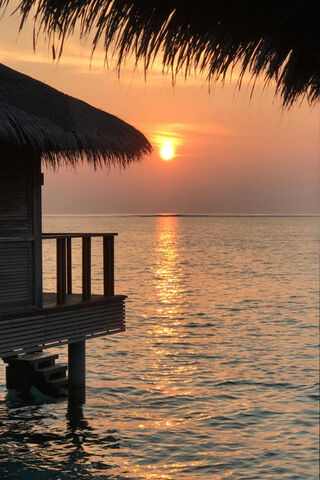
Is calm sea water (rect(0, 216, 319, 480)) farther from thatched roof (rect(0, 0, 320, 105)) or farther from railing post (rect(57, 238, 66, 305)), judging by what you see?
thatched roof (rect(0, 0, 320, 105))

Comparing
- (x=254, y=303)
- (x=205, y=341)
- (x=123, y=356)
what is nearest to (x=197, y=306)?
(x=254, y=303)

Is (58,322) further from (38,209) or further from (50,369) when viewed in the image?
(50,369)

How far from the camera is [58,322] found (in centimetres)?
977

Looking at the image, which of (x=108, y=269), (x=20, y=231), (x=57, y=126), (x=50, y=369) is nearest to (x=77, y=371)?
(x=50, y=369)

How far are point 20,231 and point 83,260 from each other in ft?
4.37

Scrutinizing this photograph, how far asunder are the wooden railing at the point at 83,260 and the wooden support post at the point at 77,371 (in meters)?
1.10

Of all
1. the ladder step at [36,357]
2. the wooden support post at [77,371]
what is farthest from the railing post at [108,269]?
the ladder step at [36,357]

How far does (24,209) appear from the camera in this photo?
9.31 metres

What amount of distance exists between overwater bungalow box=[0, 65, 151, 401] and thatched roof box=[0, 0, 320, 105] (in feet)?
18.3

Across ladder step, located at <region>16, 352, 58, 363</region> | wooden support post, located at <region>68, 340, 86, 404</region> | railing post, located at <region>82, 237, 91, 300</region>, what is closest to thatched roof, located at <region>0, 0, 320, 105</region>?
railing post, located at <region>82, 237, 91, 300</region>

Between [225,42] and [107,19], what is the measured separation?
0.50m

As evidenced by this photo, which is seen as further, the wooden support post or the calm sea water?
the wooden support post

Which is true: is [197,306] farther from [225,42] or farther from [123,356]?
[225,42]

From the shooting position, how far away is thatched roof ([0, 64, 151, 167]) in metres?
8.59
